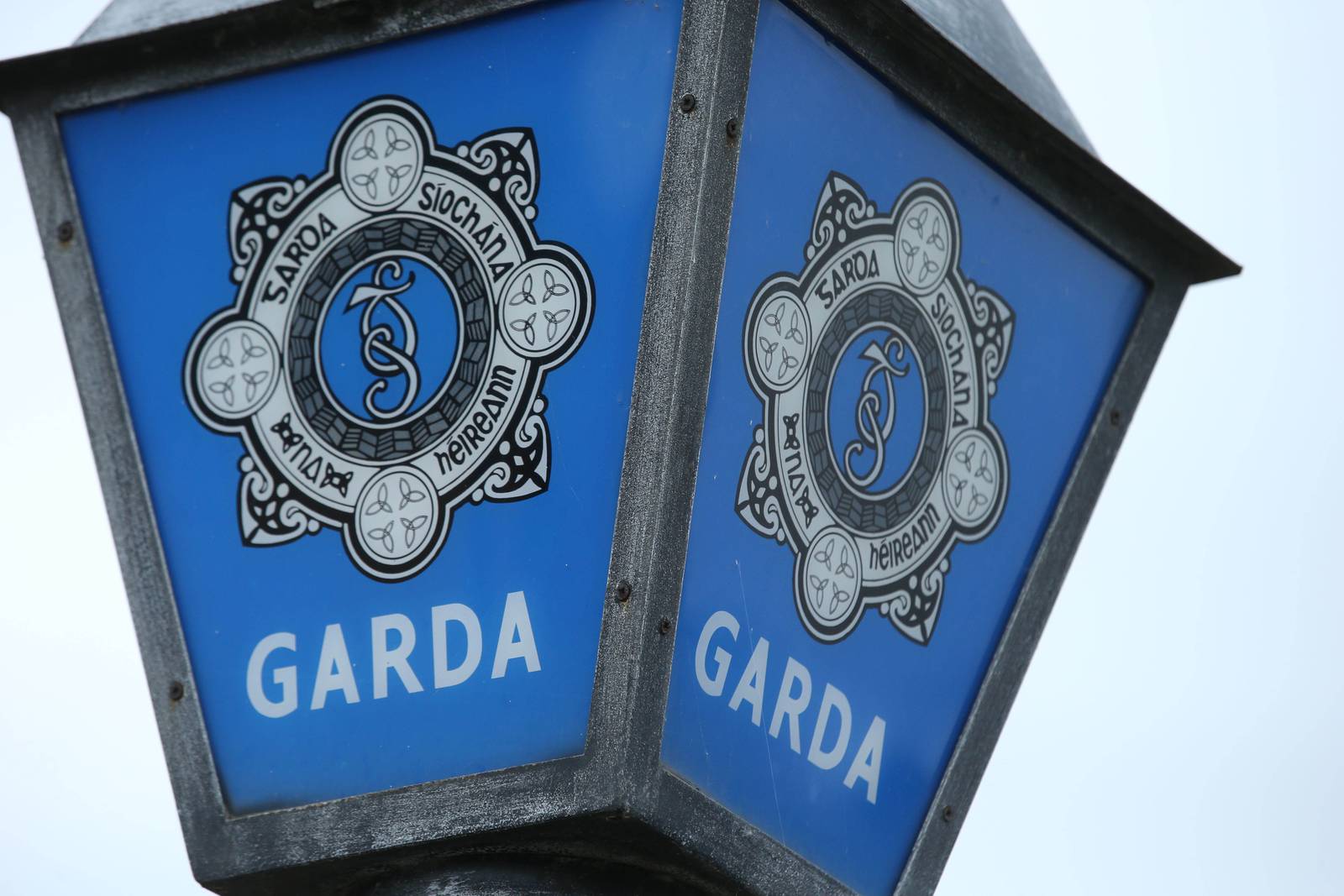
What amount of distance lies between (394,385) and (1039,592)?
102 cm

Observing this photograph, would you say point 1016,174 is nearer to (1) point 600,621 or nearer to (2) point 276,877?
(1) point 600,621

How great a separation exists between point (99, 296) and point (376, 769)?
768 mm

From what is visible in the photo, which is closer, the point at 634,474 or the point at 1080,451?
the point at 634,474

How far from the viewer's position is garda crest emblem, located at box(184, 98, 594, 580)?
9.63 feet

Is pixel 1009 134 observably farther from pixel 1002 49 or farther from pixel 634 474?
pixel 634 474

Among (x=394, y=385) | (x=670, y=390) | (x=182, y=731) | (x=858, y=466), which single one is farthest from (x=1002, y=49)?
(x=182, y=731)

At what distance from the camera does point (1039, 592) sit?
3443mm

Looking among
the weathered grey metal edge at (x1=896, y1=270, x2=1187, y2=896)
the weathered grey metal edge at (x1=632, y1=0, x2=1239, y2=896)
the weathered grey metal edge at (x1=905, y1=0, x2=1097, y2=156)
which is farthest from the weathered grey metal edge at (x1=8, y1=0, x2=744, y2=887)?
the weathered grey metal edge at (x1=896, y1=270, x2=1187, y2=896)

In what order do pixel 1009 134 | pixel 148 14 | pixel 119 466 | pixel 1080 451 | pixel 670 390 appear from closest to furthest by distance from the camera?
pixel 670 390 → pixel 119 466 → pixel 148 14 → pixel 1009 134 → pixel 1080 451

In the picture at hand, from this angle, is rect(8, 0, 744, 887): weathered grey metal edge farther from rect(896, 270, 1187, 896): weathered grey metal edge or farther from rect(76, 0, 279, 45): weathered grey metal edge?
rect(896, 270, 1187, 896): weathered grey metal edge

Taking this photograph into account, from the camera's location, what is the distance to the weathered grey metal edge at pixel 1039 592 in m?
3.28

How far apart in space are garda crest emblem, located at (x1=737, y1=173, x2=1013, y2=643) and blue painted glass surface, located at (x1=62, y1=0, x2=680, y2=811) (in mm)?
215

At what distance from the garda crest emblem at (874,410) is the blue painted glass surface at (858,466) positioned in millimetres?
18

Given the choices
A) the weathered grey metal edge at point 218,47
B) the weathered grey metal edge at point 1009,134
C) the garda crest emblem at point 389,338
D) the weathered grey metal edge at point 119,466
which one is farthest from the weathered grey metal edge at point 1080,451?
the weathered grey metal edge at point 119,466
